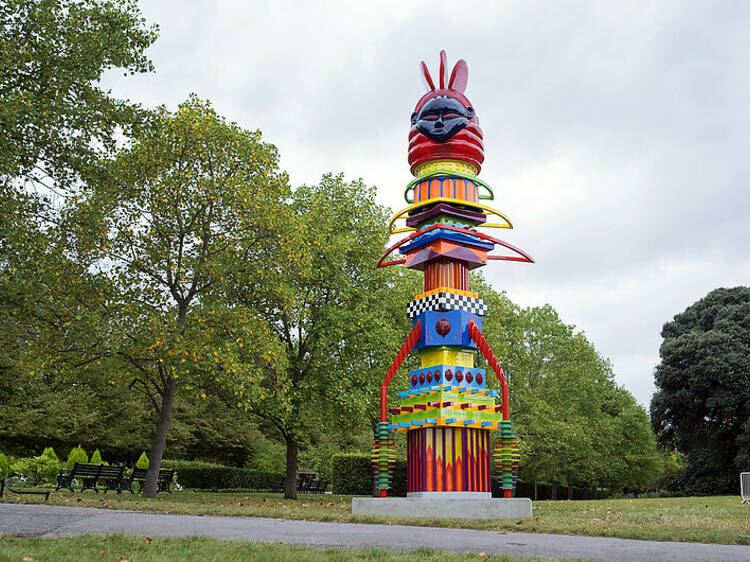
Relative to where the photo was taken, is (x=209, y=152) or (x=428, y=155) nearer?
(x=428, y=155)

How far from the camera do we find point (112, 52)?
48.2ft

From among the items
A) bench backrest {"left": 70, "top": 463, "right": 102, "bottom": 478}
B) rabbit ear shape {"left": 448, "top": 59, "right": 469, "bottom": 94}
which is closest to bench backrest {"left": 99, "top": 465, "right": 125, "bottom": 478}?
bench backrest {"left": 70, "top": 463, "right": 102, "bottom": 478}

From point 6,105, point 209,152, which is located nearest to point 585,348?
point 209,152

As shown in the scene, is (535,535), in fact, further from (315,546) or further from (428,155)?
(428,155)

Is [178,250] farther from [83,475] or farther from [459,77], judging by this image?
[459,77]

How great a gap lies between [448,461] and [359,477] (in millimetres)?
15378

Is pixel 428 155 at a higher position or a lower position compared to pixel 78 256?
higher

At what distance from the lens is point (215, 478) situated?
32.5m

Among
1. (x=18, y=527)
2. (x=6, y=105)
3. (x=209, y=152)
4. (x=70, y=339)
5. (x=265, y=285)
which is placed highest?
(x=209, y=152)

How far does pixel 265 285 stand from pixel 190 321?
2.50m

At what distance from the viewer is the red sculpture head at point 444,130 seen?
602 inches

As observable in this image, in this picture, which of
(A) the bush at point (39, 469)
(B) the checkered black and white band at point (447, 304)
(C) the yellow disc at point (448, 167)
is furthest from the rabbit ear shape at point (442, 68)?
(A) the bush at point (39, 469)

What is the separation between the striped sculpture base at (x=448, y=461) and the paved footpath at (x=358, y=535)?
366 centimetres

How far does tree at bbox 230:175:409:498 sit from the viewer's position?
21.1 meters
